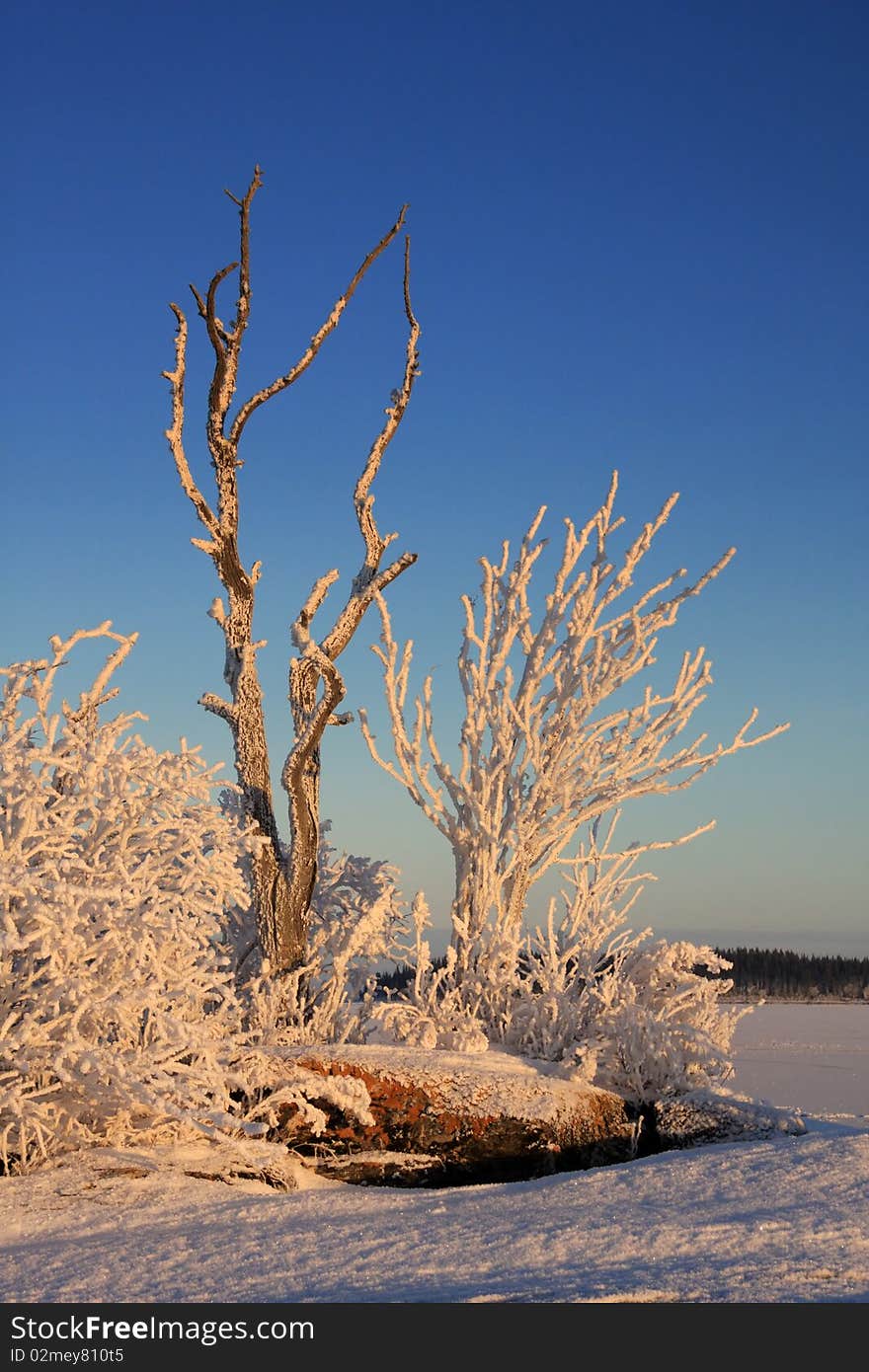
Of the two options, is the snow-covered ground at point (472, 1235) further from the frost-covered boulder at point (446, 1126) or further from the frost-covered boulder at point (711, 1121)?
the frost-covered boulder at point (711, 1121)

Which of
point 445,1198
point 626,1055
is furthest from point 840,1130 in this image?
point 445,1198

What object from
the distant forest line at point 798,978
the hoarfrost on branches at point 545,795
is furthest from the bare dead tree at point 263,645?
the distant forest line at point 798,978

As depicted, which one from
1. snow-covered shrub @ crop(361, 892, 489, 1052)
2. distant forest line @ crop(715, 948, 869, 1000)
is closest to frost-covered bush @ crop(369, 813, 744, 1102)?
snow-covered shrub @ crop(361, 892, 489, 1052)

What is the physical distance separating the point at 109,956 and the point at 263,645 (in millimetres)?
2939

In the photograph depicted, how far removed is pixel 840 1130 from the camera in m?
5.96

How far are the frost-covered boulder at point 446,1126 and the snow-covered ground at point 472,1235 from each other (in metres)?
0.33

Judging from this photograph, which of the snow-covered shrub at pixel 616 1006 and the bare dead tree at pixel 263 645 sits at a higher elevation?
the bare dead tree at pixel 263 645

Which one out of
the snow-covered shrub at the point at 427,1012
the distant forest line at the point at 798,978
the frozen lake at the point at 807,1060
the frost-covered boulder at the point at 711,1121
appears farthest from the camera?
the distant forest line at the point at 798,978

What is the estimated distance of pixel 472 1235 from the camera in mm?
3717

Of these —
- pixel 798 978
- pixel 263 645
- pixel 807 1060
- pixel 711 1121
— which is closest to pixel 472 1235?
pixel 711 1121

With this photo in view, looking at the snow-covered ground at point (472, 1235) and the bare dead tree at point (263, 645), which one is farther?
the bare dead tree at point (263, 645)

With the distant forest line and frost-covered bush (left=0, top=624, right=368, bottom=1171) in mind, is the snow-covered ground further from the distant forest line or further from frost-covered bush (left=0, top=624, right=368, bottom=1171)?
the distant forest line

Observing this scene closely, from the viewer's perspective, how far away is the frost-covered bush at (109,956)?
15.4 ft
